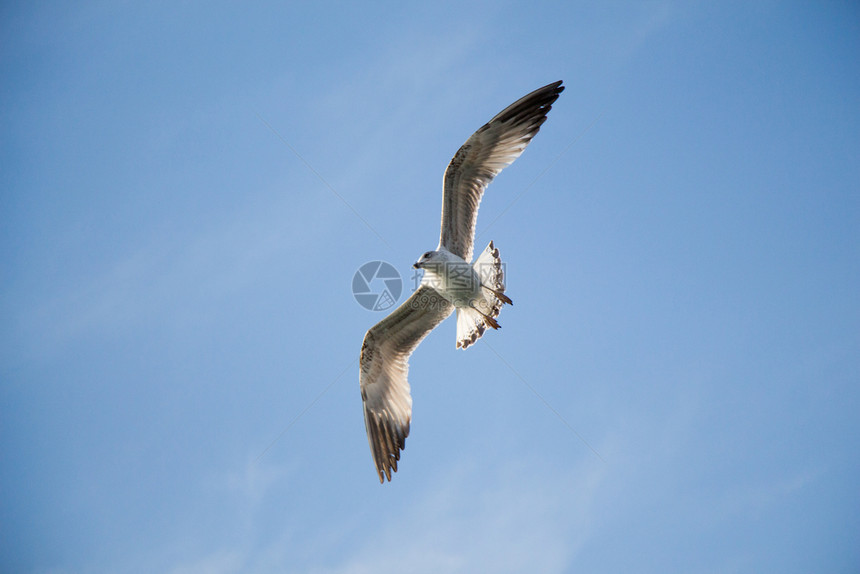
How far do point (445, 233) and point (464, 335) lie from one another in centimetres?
138

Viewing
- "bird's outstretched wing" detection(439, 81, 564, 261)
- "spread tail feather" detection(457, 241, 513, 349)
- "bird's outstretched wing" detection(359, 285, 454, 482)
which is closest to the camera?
"spread tail feather" detection(457, 241, 513, 349)

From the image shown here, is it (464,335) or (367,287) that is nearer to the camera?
(464,335)

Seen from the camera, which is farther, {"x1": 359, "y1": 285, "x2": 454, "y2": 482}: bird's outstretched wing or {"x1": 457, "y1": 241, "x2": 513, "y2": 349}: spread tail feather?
{"x1": 359, "y1": 285, "x2": 454, "y2": 482}: bird's outstretched wing

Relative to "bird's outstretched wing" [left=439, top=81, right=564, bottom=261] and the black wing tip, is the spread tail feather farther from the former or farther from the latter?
the black wing tip

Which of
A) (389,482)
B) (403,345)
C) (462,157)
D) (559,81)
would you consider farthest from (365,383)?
(559,81)

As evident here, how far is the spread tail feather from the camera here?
7.90 m

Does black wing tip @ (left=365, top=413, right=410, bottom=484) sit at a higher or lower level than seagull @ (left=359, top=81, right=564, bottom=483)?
lower

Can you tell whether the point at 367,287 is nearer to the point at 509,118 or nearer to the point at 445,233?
the point at 445,233

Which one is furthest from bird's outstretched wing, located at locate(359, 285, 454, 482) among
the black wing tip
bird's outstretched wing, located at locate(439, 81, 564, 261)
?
bird's outstretched wing, located at locate(439, 81, 564, 261)

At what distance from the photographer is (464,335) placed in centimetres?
845

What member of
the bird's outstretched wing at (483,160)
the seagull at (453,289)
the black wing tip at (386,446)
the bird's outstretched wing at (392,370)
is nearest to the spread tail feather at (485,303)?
the seagull at (453,289)

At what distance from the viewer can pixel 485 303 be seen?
26.8 ft

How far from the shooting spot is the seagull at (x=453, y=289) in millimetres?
7941

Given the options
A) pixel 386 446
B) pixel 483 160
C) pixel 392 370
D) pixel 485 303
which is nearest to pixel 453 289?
pixel 485 303
